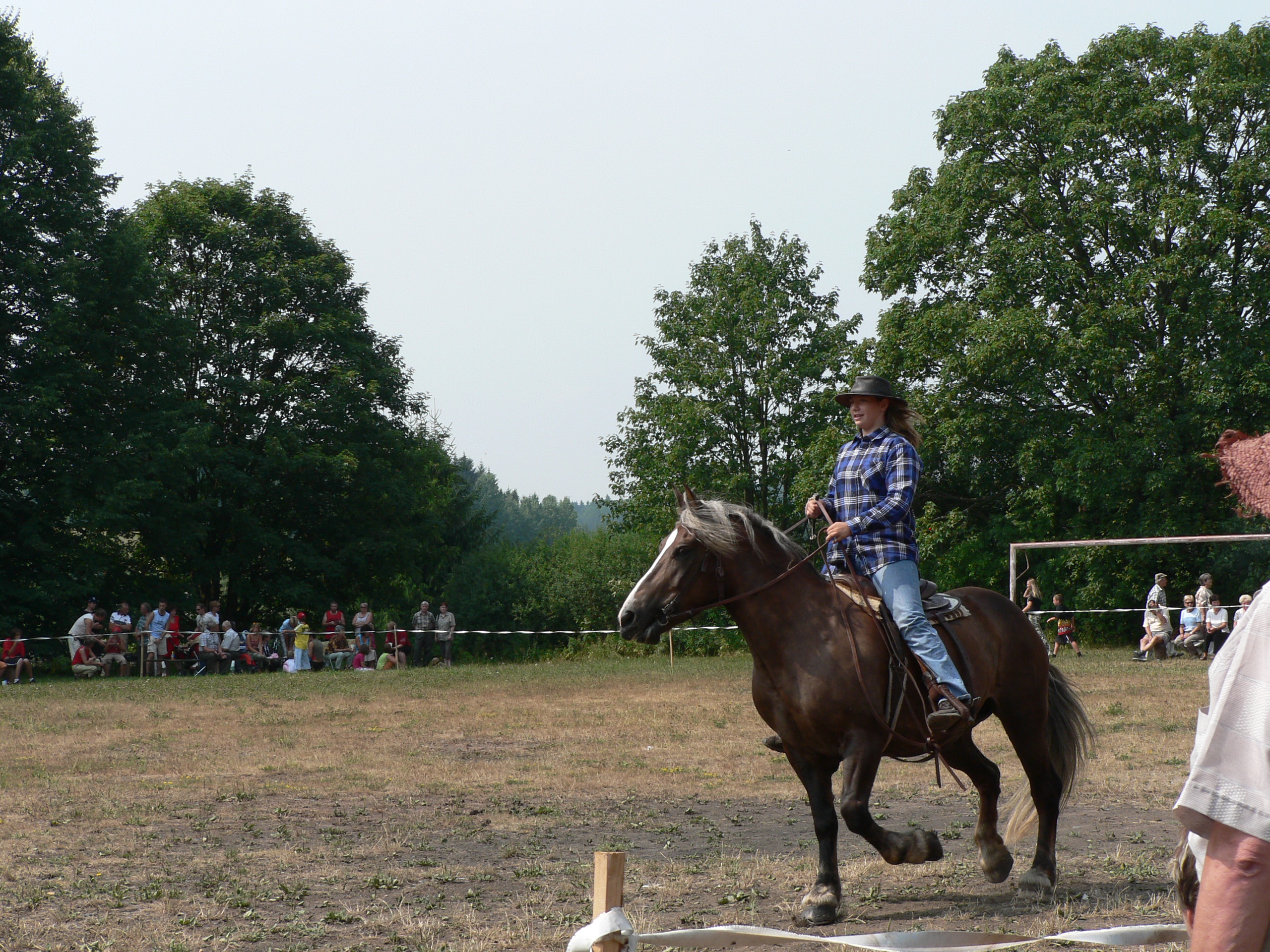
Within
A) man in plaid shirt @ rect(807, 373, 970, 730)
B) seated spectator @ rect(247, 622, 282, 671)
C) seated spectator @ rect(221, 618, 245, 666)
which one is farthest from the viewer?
seated spectator @ rect(247, 622, 282, 671)

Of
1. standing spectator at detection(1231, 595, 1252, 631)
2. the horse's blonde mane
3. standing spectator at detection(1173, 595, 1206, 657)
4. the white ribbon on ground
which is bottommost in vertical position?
the white ribbon on ground

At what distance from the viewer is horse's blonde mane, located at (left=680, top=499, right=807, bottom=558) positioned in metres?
6.55

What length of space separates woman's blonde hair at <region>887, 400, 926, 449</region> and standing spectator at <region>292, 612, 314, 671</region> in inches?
1011

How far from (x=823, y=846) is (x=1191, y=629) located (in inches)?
878

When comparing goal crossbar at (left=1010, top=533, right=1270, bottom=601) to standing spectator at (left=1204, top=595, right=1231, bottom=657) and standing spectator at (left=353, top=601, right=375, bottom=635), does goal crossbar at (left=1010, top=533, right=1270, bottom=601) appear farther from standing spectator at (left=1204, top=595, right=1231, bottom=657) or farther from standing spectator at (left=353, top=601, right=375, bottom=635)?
standing spectator at (left=353, top=601, right=375, bottom=635)

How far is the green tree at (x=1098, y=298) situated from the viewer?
30484 mm

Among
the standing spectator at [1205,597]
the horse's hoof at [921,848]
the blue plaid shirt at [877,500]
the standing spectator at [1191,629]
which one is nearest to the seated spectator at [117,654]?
the standing spectator at [1191,629]

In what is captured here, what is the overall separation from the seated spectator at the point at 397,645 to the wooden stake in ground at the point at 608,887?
91.6 ft

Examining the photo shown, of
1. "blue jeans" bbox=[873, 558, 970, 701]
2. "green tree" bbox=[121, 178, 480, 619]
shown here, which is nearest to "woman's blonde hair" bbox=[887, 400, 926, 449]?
"blue jeans" bbox=[873, 558, 970, 701]

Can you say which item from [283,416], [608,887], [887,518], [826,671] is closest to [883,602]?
[887,518]

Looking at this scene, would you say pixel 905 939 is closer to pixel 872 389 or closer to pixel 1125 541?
pixel 872 389

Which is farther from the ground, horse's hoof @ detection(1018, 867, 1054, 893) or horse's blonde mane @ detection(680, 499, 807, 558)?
horse's blonde mane @ detection(680, 499, 807, 558)

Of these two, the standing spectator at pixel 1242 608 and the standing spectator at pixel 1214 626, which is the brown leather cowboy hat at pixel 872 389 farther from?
the standing spectator at pixel 1214 626

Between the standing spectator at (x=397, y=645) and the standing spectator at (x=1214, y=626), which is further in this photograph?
the standing spectator at (x=397, y=645)
